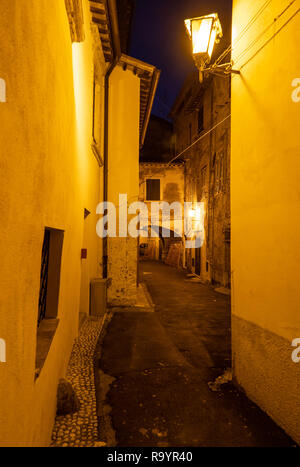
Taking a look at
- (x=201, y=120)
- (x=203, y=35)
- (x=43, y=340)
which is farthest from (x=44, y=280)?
(x=201, y=120)

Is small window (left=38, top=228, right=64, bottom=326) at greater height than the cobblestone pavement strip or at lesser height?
greater

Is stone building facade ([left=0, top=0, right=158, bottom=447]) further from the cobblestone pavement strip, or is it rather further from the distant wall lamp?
the distant wall lamp

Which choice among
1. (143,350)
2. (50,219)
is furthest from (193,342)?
(50,219)

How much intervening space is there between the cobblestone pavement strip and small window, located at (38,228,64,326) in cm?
125

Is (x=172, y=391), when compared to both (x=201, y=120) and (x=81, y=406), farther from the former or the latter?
(x=201, y=120)

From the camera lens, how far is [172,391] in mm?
4207

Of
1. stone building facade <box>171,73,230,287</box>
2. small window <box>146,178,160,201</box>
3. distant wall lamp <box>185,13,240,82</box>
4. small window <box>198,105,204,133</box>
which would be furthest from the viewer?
small window <box>146,178,160,201</box>

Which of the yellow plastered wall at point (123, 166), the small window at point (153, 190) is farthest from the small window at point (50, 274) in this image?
the small window at point (153, 190)

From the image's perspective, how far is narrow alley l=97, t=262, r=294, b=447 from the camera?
3.23 meters

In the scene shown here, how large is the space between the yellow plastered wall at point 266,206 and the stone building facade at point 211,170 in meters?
5.53

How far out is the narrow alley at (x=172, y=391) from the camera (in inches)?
127

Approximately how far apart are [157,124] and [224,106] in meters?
16.9

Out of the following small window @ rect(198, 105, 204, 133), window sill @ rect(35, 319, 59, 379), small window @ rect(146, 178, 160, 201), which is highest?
small window @ rect(198, 105, 204, 133)

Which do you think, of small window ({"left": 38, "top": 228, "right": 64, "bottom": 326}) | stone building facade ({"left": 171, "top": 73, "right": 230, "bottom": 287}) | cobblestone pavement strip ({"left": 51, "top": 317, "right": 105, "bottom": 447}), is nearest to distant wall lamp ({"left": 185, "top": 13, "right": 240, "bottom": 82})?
small window ({"left": 38, "top": 228, "right": 64, "bottom": 326})
